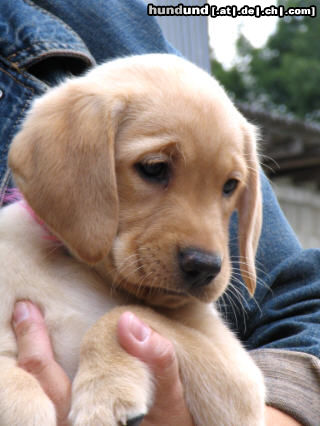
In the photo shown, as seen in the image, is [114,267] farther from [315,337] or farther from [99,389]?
[315,337]

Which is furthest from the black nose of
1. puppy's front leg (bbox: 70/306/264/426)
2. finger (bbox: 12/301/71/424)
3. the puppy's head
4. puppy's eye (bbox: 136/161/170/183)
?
finger (bbox: 12/301/71/424)

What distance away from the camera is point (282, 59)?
105 feet

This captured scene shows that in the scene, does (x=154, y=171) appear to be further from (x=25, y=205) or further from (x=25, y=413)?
(x=25, y=413)

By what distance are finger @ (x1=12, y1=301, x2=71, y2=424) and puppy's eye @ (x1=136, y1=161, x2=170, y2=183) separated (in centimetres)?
63

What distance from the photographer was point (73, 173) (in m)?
2.01

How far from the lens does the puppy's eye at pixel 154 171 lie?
2.09 metres

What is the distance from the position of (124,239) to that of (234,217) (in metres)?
0.97

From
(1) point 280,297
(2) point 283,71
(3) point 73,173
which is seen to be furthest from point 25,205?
(2) point 283,71

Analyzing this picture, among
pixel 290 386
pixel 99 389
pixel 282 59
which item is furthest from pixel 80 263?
pixel 282 59

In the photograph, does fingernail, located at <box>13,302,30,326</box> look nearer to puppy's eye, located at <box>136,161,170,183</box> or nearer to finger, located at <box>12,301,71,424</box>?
finger, located at <box>12,301,71,424</box>

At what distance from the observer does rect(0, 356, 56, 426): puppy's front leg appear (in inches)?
68.7

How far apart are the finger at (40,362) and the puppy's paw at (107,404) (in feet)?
0.31

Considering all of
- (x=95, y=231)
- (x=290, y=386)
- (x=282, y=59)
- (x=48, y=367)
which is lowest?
(x=282, y=59)

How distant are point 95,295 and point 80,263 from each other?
14cm
